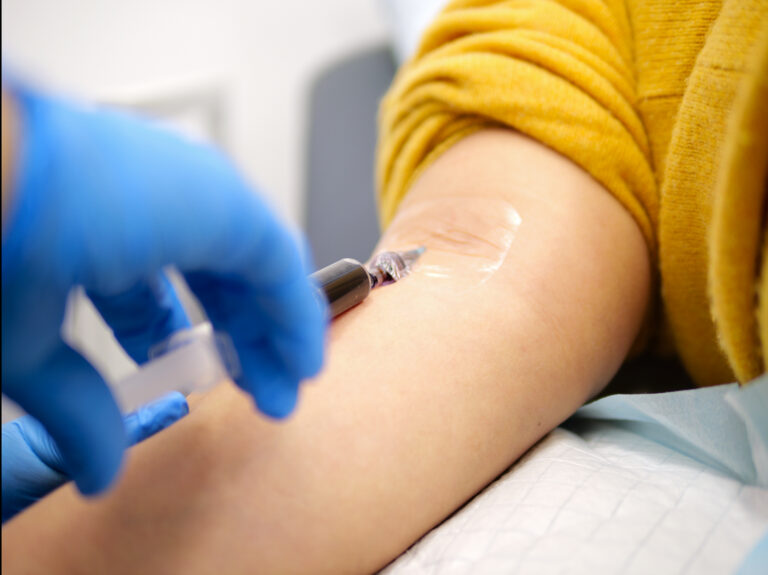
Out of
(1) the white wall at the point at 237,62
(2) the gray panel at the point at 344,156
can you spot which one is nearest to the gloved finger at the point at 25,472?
(2) the gray panel at the point at 344,156

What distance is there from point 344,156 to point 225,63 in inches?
25.9

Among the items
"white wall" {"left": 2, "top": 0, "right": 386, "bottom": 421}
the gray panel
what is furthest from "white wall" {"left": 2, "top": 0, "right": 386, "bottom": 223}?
the gray panel

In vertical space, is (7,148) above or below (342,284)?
above

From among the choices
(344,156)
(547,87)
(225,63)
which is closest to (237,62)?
(225,63)

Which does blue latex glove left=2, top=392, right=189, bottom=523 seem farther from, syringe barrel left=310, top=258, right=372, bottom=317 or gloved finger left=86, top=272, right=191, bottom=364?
syringe barrel left=310, top=258, right=372, bottom=317

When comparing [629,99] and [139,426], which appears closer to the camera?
[139,426]

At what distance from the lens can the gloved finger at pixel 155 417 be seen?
499 mm

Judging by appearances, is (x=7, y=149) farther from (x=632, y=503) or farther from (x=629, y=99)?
(x=629, y=99)

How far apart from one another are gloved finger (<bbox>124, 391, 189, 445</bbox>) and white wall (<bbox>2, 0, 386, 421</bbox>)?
1243mm

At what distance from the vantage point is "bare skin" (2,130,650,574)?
15.9 inches

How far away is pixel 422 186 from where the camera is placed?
27.3 inches

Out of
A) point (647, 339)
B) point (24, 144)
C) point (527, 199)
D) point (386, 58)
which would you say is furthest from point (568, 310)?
point (386, 58)

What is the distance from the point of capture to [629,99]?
0.65 m

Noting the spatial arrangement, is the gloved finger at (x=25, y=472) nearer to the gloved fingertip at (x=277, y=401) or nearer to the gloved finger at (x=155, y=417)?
the gloved finger at (x=155, y=417)
